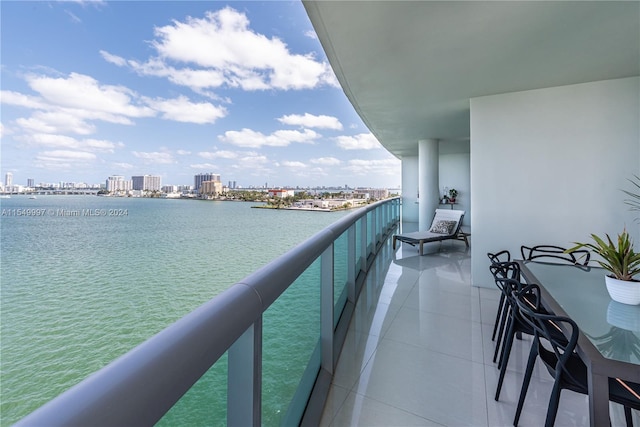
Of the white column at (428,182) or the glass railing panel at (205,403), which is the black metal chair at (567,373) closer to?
the glass railing panel at (205,403)

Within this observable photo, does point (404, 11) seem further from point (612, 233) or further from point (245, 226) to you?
point (245, 226)

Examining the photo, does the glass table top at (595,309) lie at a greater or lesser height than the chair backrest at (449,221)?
lesser

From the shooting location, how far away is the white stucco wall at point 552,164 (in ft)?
10.8

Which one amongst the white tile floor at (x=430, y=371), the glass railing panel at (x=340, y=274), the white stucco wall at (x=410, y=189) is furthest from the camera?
the white stucco wall at (x=410, y=189)

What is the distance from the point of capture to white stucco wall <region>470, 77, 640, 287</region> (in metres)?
3.30

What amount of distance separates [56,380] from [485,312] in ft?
22.6

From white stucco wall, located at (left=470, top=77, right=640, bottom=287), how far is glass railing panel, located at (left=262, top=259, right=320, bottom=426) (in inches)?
125

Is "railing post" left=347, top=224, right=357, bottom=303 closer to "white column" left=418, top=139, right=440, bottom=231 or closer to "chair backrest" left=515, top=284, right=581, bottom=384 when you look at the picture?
"chair backrest" left=515, top=284, right=581, bottom=384

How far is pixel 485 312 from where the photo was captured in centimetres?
317

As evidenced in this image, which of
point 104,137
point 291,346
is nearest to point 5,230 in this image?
point 104,137

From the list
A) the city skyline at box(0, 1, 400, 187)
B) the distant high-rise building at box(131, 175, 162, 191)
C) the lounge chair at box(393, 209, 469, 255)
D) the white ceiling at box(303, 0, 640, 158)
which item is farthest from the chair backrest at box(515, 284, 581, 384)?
the distant high-rise building at box(131, 175, 162, 191)

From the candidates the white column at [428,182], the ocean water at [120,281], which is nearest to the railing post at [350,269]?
the ocean water at [120,281]

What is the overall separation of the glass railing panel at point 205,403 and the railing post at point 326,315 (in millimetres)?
1231

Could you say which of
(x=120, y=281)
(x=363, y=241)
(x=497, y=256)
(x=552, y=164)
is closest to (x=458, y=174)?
(x=552, y=164)
